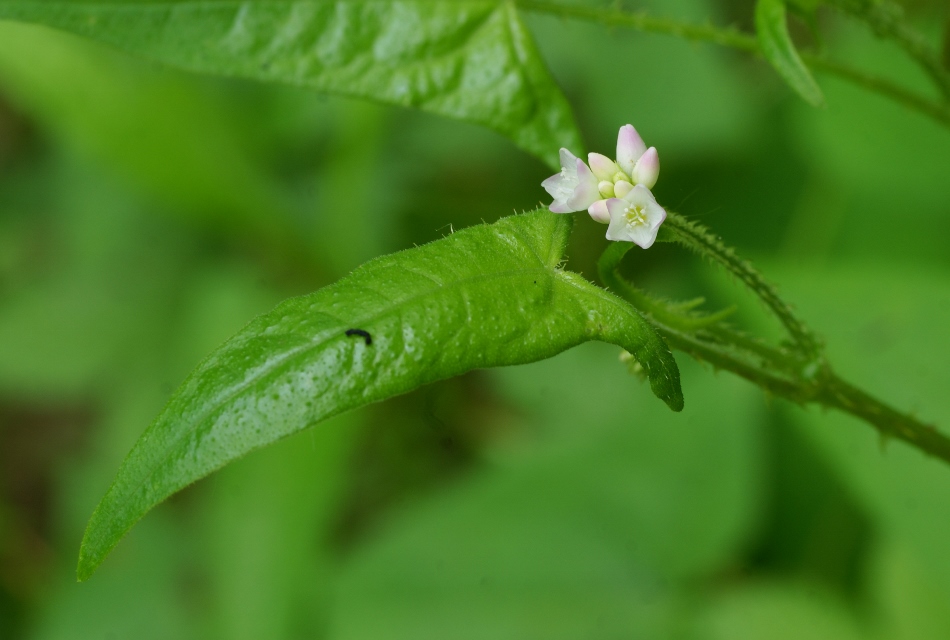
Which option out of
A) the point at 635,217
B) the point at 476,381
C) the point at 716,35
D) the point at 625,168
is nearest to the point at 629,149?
the point at 625,168

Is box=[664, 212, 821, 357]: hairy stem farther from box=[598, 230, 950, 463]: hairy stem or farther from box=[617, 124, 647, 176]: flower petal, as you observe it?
box=[617, 124, 647, 176]: flower petal

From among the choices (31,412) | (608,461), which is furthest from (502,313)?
(31,412)

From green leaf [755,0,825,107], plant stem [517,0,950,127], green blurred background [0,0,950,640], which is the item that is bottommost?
green blurred background [0,0,950,640]

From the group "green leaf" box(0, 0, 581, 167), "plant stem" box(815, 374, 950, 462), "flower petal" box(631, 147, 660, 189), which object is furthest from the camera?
"green leaf" box(0, 0, 581, 167)

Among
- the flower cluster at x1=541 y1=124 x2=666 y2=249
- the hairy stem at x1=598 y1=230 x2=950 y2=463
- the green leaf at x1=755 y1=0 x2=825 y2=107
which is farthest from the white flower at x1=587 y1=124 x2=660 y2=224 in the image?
the green leaf at x1=755 y1=0 x2=825 y2=107

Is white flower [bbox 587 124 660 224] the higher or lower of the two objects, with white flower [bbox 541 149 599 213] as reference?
higher

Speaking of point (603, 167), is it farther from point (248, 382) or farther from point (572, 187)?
point (248, 382)

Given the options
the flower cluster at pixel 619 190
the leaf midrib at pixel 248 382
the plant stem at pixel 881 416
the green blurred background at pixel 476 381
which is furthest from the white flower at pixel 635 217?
the green blurred background at pixel 476 381

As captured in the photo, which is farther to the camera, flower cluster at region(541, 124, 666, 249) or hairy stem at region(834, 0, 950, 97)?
hairy stem at region(834, 0, 950, 97)
